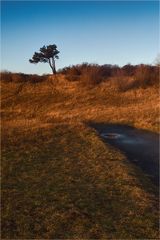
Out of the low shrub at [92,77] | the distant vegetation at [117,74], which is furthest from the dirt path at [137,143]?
the low shrub at [92,77]

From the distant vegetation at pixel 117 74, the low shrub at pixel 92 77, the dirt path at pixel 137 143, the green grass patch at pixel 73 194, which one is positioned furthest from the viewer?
the low shrub at pixel 92 77

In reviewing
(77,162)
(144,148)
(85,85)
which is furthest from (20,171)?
(85,85)

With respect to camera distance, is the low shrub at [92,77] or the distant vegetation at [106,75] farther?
the low shrub at [92,77]

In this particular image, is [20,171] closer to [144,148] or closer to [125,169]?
[125,169]

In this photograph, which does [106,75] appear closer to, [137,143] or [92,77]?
[92,77]

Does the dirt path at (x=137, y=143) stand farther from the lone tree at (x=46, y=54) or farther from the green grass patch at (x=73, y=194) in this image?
the lone tree at (x=46, y=54)

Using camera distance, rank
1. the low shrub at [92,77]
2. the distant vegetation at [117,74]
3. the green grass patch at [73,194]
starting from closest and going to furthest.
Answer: the green grass patch at [73,194]
the distant vegetation at [117,74]
the low shrub at [92,77]

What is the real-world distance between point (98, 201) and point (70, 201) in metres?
0.63

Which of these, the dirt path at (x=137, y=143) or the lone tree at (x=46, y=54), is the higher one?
the lone tree at (x=46, y=54)

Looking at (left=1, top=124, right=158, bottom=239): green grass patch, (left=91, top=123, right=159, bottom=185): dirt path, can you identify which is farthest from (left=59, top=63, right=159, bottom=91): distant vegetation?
(left=1, top=124, right=158, bottom=239): green grass patch

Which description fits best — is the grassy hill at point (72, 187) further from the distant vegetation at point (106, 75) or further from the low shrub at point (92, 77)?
the low shrub at point (92, 77)

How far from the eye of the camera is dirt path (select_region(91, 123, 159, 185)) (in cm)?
1311

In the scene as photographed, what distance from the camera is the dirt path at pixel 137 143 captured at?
43.0 ft

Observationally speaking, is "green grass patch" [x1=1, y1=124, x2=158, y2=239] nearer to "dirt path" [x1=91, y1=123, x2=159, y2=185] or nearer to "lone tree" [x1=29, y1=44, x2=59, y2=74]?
"dirt path" [x1=91, y1=123, x2=159, y2=185]
